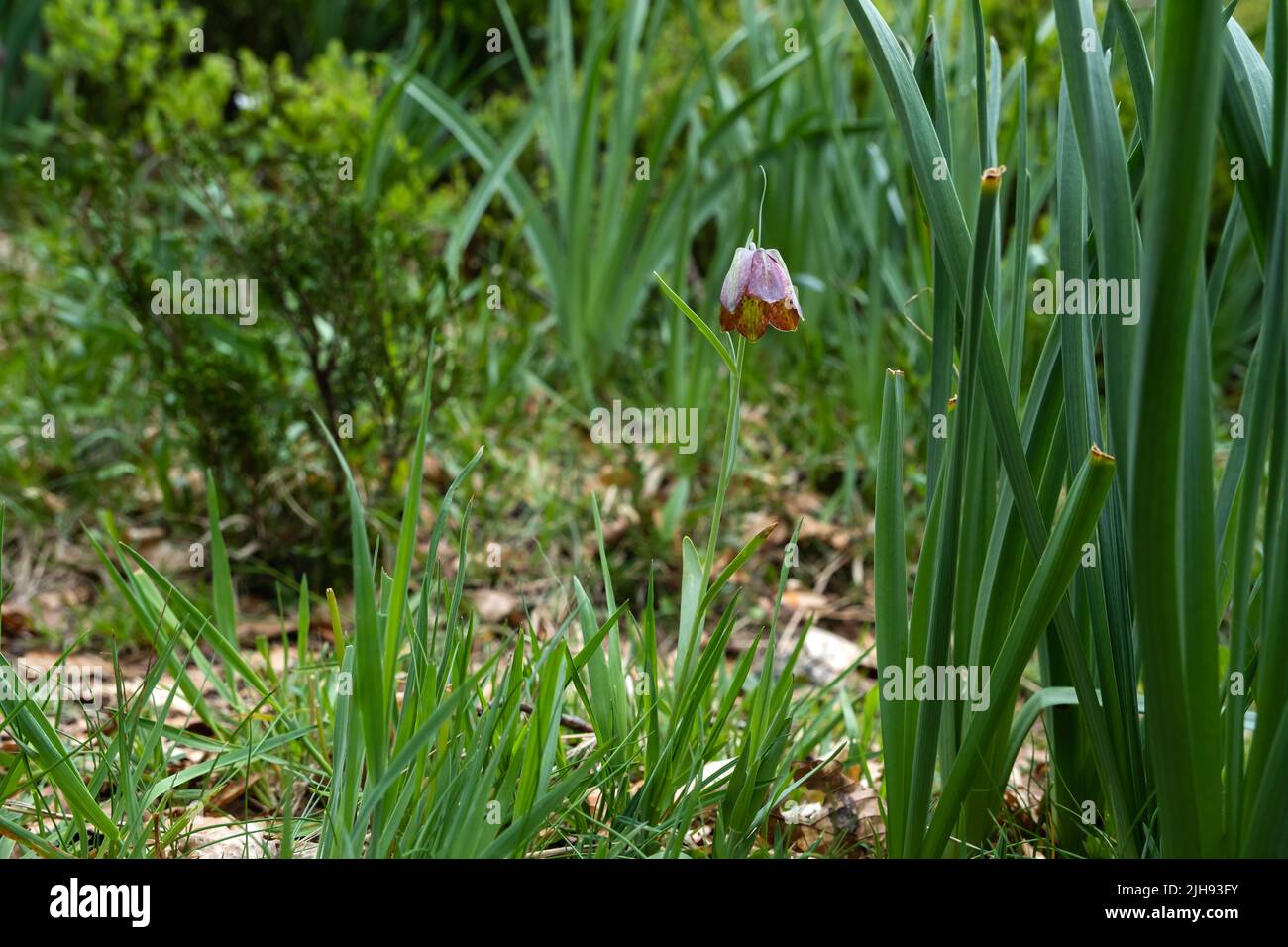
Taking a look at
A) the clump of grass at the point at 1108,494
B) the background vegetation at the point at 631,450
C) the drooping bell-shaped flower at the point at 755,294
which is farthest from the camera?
the drooping bell-shaped flower at the point at 755,294

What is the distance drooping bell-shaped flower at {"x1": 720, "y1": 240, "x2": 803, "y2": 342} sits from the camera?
1081 millimetres

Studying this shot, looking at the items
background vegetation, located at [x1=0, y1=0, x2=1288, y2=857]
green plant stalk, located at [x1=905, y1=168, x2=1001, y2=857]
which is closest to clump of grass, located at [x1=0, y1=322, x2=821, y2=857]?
background vegetation, located at [x1=0, y1=0, x2=1288, y2=857]

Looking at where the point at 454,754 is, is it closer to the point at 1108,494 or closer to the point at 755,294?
the point at 755,294

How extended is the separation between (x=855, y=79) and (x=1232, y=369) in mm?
1578

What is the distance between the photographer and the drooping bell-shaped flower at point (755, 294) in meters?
1.08

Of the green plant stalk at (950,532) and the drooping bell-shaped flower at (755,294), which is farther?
the drooping bell-shaped flower at (755,294)

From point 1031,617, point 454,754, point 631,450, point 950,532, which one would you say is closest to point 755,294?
point 950,532

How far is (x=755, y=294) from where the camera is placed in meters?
1.08

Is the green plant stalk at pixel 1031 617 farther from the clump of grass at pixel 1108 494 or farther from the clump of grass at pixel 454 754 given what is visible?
the clump of grass at pixel 454 754

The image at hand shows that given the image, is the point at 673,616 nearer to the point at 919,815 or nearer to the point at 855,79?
the point at 919,815

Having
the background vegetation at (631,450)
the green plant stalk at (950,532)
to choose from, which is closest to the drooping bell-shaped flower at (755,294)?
the background vegetation at (631,450)

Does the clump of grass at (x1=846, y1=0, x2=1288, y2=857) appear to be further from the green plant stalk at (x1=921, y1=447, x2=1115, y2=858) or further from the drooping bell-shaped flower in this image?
the drooping bell-shaped flower

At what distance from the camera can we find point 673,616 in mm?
2221
